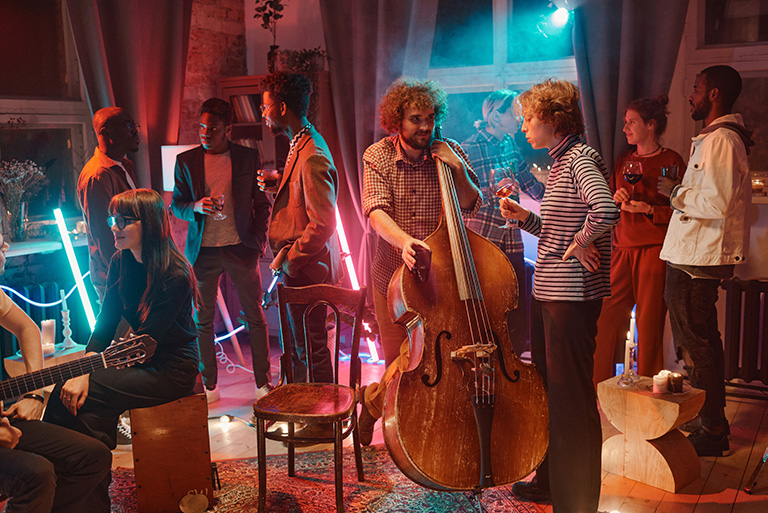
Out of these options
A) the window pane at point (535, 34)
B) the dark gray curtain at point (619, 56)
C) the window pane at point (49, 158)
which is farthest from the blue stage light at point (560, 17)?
the window pane at point (49, 158)

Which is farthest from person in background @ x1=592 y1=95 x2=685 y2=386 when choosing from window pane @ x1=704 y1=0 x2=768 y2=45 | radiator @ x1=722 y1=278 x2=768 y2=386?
window pane @ x1=704 y1=0 x2=768 y2=45

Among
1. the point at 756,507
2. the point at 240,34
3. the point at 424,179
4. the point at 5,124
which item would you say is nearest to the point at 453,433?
the point at 424,179

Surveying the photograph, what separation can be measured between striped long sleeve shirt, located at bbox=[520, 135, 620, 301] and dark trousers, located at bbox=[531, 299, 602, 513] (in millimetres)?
48

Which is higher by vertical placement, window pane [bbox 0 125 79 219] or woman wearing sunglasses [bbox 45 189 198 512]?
window pane [bbox 0 125 79 219]

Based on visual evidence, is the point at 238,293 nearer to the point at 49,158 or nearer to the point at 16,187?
the point at 16,187

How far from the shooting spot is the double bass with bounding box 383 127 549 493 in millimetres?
2158

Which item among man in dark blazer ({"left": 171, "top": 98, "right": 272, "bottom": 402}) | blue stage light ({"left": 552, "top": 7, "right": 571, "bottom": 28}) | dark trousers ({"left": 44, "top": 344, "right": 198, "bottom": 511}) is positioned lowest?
dark trousers ({"left": 44, "top": 344, "right": 198, "bottom": 511})

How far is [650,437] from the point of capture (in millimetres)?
2854

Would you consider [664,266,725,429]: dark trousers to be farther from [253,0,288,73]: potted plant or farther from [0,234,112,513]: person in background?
[253,0,288,73]: potted plant

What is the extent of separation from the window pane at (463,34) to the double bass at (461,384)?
2487 mm

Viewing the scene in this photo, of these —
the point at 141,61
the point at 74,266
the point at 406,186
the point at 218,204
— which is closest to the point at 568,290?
the point at 406,186

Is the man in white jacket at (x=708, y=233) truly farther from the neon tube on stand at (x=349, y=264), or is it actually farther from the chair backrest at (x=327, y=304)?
the neon tube on stand at (x=349, y=264)

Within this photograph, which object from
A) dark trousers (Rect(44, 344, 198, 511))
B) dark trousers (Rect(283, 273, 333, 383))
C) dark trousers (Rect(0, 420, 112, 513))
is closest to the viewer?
dark trousers (Rect(0, 420, 112, 513))

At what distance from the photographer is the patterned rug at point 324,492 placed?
2.70m
